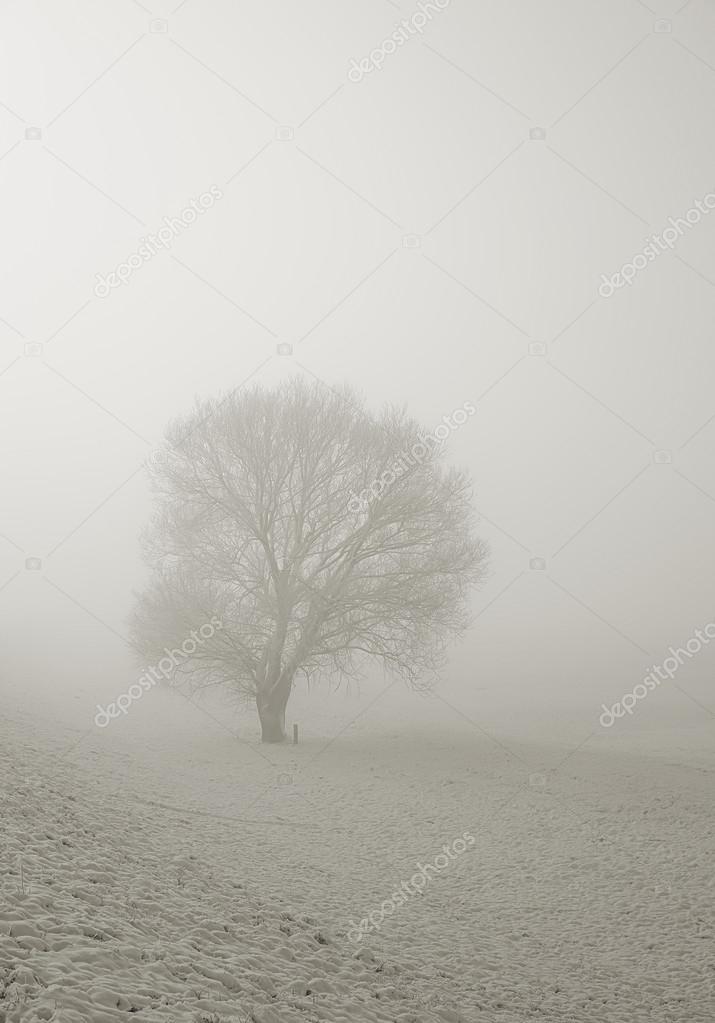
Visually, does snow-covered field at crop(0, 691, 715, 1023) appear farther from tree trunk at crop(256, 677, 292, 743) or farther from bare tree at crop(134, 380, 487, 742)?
bare tree at crop(134, 380, 487, 742)

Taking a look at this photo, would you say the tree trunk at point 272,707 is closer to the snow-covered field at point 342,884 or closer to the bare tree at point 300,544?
the bare tree at point 300,544

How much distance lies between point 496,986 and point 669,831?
9.81 m

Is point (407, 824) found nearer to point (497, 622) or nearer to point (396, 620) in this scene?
point (396, 620)

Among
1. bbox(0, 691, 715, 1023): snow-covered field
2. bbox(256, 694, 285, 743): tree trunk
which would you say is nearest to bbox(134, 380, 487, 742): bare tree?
bbox(256, 694, 285, 743): tree trunk

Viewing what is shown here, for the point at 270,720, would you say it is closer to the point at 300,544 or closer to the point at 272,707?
the point at 272,707

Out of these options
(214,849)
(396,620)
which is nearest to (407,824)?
(214,849)

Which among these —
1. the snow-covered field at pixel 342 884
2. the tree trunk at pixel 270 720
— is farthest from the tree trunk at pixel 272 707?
the snow-covered field at pixel 342 884

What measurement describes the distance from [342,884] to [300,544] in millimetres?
14869

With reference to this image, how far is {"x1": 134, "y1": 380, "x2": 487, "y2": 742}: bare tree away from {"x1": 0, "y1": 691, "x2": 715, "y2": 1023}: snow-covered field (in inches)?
153

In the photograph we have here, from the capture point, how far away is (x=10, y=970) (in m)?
5.88

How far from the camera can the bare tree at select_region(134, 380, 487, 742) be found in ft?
83.8

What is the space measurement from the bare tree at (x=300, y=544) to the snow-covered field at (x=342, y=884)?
12.7 ft

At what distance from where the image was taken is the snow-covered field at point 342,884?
709 cm

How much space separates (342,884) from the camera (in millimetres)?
12633
